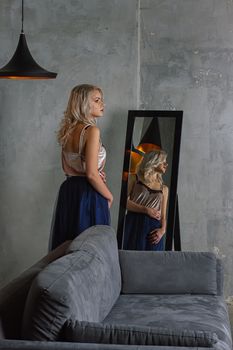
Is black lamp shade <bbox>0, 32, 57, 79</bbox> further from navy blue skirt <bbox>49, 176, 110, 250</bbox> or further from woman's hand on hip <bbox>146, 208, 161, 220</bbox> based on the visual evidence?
woman's hand on hip <bbox>146, 208, 161, 220</bbox>

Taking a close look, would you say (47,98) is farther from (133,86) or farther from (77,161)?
(77,161)

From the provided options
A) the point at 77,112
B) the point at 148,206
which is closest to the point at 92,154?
the point at 77,112

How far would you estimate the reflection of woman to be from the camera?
5816mm

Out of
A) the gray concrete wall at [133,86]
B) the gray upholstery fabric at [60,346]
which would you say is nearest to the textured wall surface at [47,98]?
the gray concrete wall at [133,86]

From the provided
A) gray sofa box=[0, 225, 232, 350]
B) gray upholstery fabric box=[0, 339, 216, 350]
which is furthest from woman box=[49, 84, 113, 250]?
gray upholstery fabric box=[0, 339, 216, 350]

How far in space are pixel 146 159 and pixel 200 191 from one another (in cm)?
58

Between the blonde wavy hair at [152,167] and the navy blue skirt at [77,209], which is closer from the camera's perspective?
the navy blue skirt at [77,209]

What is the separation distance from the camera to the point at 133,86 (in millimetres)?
6164

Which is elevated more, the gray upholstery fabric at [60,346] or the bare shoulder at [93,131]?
the bare shoulder at [93,131]

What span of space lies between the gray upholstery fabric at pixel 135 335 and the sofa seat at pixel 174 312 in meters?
0.90

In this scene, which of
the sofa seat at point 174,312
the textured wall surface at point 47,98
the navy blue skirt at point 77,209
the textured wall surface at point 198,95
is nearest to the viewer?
the sofa seat at point 174,312

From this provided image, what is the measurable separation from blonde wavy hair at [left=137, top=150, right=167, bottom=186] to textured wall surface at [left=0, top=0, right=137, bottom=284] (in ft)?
1.19

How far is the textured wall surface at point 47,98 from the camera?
617 centimetres

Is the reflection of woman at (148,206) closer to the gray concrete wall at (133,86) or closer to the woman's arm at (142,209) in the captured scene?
the woman's arm at (142,209)
